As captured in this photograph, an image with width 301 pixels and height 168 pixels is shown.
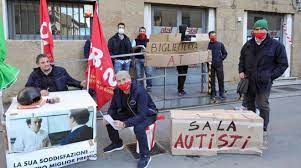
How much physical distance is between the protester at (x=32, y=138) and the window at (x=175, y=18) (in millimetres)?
6183

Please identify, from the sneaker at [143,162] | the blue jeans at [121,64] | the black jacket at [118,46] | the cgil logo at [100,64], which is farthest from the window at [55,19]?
the sneaker at [143,162]

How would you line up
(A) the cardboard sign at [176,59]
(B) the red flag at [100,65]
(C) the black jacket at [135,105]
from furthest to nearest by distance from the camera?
(A) the cardboard sign at [176,59]
(B) the red flag at [100,65]
(C) the black jacket at [135,105]

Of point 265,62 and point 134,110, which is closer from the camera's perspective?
point 134,110

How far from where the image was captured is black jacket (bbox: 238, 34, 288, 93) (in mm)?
4691

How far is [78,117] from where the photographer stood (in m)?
3.67

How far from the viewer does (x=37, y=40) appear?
7496 millimetres

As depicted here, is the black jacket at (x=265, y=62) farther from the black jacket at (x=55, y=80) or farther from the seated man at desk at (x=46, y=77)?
the seated man at desk at (x=46, y=77)

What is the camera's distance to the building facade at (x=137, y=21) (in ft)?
24.3

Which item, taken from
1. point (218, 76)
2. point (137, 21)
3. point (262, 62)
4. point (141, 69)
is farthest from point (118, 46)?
point (262, 62)

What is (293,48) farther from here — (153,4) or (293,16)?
(153,4)

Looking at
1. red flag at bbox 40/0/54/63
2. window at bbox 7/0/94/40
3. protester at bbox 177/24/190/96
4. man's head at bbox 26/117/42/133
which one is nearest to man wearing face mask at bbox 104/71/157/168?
man's head at bbox 26/117/42/133

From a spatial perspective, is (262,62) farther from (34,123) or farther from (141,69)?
(141,69)

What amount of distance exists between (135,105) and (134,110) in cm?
8

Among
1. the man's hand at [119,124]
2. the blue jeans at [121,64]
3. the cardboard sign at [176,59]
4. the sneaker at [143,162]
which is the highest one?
the cardboard sign at [176,59]
